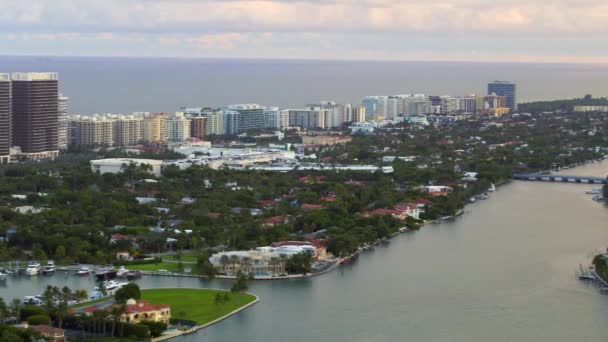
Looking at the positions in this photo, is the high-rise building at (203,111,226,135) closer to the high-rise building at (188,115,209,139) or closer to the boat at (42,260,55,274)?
the high-rise building at (188,115,209,139)

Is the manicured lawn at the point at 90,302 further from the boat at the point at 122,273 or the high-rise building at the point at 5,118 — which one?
the high-rise building at the point at 5,118

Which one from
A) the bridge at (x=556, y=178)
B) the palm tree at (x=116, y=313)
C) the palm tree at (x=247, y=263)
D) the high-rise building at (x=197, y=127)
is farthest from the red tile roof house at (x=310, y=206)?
the high-rise building at (x=197, y=127)

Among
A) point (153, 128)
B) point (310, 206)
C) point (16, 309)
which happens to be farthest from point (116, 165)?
point (16, 309)

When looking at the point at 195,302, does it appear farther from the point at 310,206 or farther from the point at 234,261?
the point at 310,206

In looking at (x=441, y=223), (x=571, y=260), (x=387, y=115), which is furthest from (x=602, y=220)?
(x=387, y=115)

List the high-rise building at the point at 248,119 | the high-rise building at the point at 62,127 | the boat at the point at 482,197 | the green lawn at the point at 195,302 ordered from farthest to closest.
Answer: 1. the high-rise building at the point at 248,119
2. the high-rise building at the point at 62,127
3. the boat at the point at 482,197
4. the green lawn at the point at 195,302

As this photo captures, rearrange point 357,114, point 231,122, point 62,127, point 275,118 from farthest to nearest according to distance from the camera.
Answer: point 357,114, point 275,118, point 231,122, point 62,127

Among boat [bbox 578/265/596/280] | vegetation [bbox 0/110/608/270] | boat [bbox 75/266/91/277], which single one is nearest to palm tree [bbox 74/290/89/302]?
boat [bbox 75/266/91/277]
